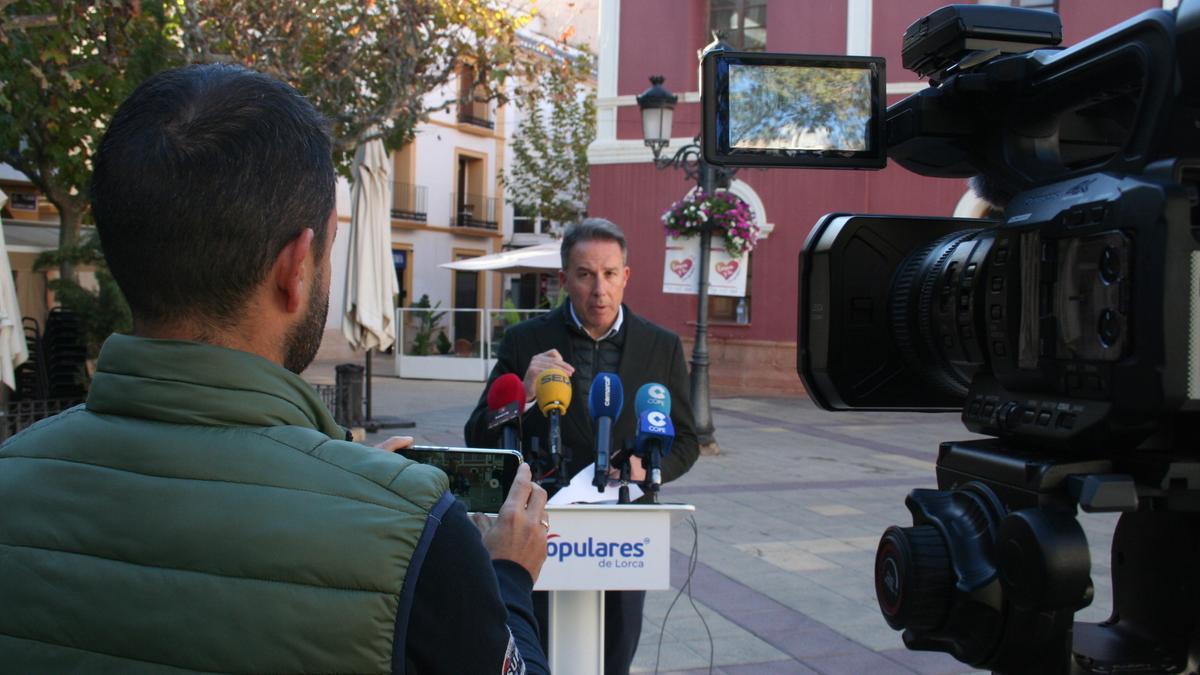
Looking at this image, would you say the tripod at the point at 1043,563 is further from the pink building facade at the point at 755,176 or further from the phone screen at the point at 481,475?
the pink building facade at the point at 755,176

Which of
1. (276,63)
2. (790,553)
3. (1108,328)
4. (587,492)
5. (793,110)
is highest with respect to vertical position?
(276,63)

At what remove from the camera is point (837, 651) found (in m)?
4.55

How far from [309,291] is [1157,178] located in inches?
44.3

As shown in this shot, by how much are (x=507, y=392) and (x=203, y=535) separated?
66.1 inches

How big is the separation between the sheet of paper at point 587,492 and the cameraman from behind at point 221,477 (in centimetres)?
146

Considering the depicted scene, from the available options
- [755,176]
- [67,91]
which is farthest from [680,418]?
[755,176]

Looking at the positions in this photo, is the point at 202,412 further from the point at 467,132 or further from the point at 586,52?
the point at 467,132

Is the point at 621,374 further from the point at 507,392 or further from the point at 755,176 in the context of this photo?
the point at 755,176

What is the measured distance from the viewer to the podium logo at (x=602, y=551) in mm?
2557

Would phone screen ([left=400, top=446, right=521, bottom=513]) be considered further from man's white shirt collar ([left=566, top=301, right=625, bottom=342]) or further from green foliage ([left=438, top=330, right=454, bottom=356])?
green foliage ([left=438, top=330, right=454, bottom=356])

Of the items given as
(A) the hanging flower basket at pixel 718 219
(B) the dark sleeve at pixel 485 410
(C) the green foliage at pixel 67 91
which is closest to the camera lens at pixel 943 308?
(B) the dark sleeve at pixel 485 410

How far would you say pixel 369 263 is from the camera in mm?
11070

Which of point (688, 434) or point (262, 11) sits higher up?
point (262, 11)

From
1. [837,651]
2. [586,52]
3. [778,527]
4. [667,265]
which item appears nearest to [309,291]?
[837,651]
